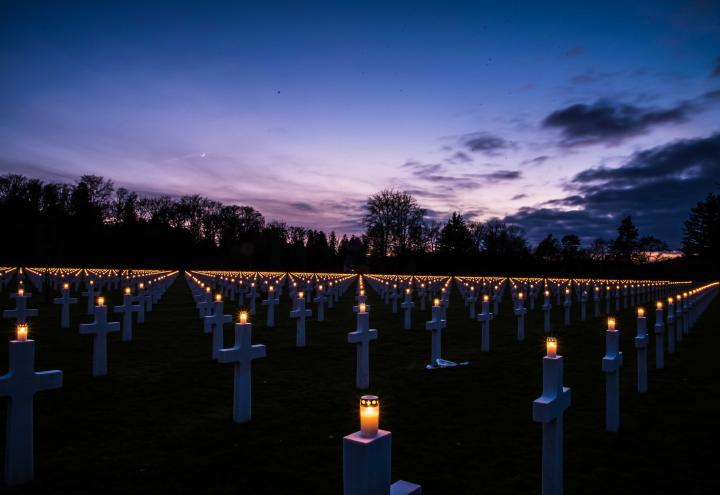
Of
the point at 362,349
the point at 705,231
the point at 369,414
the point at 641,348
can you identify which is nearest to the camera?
the point at 369,414

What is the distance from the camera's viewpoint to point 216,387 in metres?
7.20

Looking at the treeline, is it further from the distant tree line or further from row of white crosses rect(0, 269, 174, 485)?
row of white crosses rect(0, 269, 174, 485)

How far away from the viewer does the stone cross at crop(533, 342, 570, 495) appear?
3590 millimetres

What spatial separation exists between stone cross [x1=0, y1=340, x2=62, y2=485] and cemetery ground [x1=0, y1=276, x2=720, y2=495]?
0.19 m

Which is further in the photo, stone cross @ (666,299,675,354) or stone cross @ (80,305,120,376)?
stone cross @ (666,299,675,354)

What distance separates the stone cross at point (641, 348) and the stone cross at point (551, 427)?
11.9 feet

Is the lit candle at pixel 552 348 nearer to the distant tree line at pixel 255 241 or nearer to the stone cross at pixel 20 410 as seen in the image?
the stone cross at pixel 20 410

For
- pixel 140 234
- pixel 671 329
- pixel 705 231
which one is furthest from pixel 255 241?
pixel 671 329

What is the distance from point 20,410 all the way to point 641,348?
7184 mm

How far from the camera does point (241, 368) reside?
568 centimetres

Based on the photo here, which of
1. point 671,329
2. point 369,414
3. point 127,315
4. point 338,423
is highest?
point 369,414

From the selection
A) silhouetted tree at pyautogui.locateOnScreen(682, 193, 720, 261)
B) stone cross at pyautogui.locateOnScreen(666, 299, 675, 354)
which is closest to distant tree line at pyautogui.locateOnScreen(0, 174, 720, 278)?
silhouetted tree at pyautogui.locateOnScreen(682, 193, 720, 261)

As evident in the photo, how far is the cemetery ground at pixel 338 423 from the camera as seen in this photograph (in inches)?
163

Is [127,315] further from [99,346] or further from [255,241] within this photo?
[255,241]
